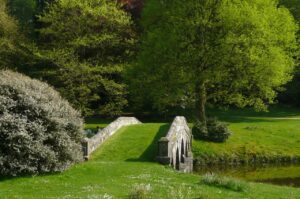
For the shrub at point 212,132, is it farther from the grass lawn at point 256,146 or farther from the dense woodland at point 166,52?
the dense woodland at point 166,52

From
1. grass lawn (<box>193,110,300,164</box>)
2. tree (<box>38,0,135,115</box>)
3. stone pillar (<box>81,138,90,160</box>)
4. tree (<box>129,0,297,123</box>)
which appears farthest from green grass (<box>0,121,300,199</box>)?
tree (<box>38,0,135,115</box>)

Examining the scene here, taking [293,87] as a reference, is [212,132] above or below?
below

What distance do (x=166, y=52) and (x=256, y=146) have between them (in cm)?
1043

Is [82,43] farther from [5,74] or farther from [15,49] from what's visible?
[5,74]

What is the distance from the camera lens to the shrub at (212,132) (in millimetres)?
40812

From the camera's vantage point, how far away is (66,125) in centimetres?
2056

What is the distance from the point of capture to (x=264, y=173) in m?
34.5

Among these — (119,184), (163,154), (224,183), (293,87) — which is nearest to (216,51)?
(163,154)

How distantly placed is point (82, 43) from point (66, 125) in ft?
94.6

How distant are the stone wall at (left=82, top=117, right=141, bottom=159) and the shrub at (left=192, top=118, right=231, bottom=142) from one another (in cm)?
576

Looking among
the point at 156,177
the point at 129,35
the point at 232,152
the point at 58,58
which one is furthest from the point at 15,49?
the point at 156,177

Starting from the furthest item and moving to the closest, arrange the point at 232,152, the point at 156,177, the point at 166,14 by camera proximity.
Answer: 1. the point at 166,14
2. the point at 232,152
3. the point at 156,177

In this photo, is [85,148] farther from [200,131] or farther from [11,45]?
[11,45]

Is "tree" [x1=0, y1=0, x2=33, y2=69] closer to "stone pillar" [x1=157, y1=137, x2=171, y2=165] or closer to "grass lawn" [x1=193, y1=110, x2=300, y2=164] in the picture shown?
"grass lawn" [x1=193, y1=110, x2=300, y2=164]
